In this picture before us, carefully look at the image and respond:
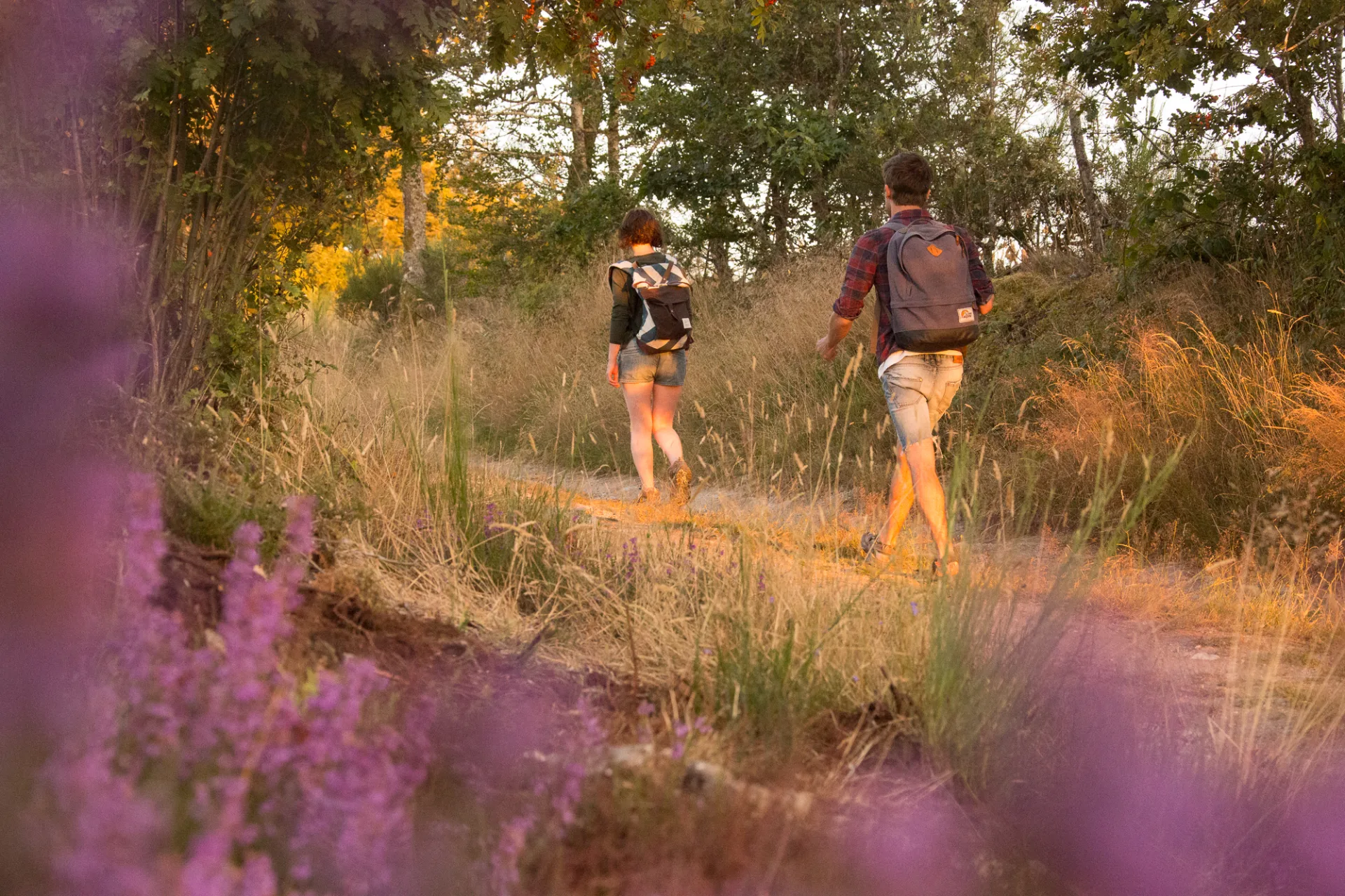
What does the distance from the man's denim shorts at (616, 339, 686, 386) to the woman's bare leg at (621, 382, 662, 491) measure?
0.05 meters

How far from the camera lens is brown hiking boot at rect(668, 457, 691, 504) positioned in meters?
6.17

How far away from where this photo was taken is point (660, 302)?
7277mm

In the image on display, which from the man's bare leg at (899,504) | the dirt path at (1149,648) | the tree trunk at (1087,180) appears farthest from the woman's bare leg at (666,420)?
the tree trunk at (1087,180)

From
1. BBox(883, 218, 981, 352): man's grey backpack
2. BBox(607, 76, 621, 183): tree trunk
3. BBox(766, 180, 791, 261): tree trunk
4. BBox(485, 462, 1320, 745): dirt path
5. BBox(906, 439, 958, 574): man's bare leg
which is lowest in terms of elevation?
BBox(485, 462, 1320, 745): dirt path

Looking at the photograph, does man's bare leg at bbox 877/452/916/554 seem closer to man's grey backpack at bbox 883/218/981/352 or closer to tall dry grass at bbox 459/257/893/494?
man's grey backpack at bbox 883/218/981/352

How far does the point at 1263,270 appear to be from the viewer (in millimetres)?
8156

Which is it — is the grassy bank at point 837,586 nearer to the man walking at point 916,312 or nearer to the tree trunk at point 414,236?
the man walking at point 916,312

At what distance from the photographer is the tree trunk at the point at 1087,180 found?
11.9 m

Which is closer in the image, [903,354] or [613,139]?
[903,354]

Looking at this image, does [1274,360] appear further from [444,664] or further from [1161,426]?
[444,664]

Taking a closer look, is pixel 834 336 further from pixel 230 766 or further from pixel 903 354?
pixel 230 766

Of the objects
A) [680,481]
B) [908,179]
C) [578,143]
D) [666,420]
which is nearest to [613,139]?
[578,143]

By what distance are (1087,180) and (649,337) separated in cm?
661

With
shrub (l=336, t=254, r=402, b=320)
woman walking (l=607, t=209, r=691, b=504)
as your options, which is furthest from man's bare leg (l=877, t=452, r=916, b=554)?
shrub (l=336, t=254, r=402, b=320)
